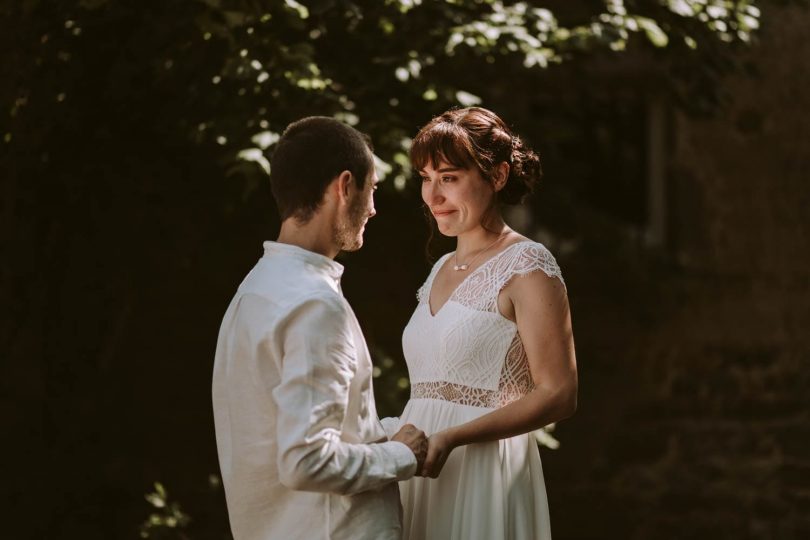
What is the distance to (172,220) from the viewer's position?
16.9 feet

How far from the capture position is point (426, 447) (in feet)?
8.22

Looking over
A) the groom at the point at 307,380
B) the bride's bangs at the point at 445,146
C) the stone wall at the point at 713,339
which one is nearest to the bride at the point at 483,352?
the bride's bangs at the point at 445,146

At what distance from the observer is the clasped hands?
8.13ft

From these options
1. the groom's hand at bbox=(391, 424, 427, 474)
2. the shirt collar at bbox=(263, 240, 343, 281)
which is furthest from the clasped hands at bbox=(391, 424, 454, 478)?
the shirt collar at bbox=(263, 240, 343, 281)

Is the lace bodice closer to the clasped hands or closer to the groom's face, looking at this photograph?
the clasped hands

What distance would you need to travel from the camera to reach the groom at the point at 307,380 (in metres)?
2.14

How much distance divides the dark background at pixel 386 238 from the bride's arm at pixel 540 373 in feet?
5.34

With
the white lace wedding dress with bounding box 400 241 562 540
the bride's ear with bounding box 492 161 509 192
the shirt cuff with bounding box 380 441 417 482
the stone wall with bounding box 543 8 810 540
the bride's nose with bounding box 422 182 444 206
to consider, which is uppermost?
the bride's ear with bounding box 492 161 509 192

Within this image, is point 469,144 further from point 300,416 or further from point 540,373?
point 300,416

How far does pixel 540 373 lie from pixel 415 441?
429 millimetres

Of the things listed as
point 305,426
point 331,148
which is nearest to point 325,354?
point 305,426

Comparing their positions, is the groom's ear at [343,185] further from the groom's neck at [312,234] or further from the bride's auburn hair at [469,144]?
the bride's auburn hair at [469,144]

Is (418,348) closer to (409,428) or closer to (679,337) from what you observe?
(409,428)

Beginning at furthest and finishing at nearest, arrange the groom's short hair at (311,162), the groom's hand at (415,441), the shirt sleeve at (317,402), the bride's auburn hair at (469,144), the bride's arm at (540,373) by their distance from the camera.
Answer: the bride's auburn hair at (469,144) < the bride's arm at (540,373) < the groom's hand at (415,441) < the groom's short hair at (311,162) < the shirt sleeve at (317,402)
